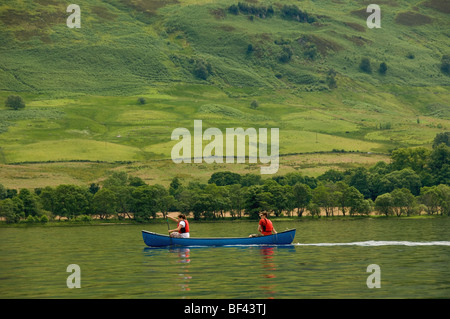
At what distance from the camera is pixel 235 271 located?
52719 millimetres

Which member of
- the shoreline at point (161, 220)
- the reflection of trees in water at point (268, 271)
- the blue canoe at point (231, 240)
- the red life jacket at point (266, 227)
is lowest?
the shoreline at point (161, 220)

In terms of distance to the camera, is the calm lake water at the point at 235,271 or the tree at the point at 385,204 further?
the tree at the point at 385,204

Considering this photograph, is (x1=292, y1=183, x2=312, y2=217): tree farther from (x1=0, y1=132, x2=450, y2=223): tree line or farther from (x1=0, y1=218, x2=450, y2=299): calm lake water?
(x1=0, y1=218, x2=450, y2=299): calm lake water

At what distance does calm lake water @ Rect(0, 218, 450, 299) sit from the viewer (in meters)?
42.3

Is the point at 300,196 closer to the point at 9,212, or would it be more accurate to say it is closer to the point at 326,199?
the point at 326,199

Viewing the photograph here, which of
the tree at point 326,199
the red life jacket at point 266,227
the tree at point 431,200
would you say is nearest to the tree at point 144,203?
the tree at point 326,199

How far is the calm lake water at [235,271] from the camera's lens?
139 ft

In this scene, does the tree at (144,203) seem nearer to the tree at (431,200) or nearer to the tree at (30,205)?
the tree at (30,205)

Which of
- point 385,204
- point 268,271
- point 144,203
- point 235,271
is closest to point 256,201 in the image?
point 144,203

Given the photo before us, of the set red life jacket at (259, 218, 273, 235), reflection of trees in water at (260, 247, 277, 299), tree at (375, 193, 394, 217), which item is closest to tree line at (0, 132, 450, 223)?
tree at (375, 193, 394, 217)

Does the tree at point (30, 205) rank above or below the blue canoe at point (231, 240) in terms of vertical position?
above

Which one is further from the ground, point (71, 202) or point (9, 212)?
point (71, 202)

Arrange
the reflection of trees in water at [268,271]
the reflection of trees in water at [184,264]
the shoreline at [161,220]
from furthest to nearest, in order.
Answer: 1. the shoreline at [161,220]
2. the reflection of trees in water at [184,264]
3. the reflection of trees in water at [268,271]

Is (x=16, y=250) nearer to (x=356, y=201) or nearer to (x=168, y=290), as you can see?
(x=168, y=290)
